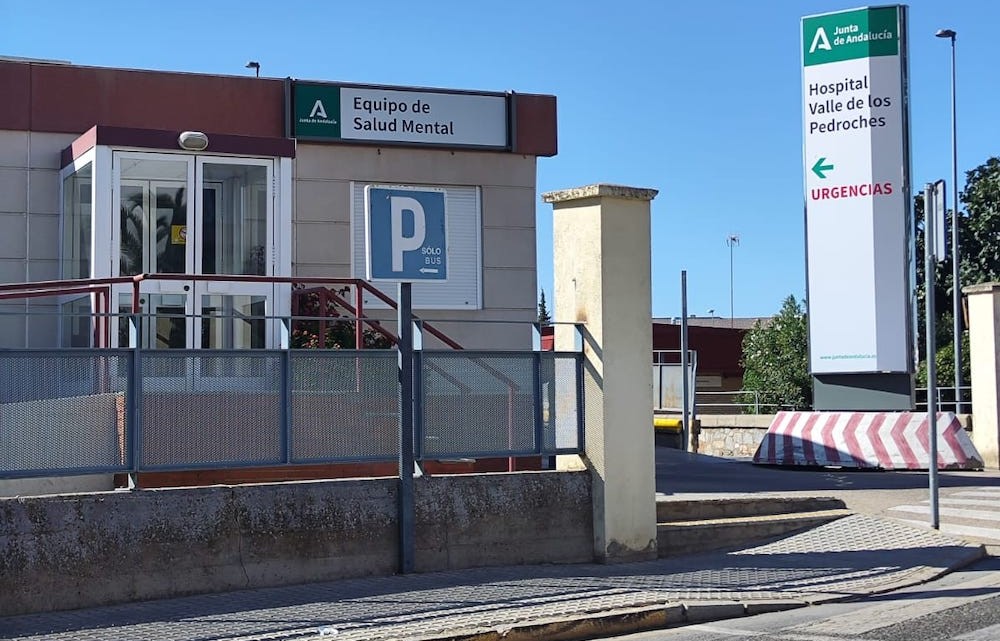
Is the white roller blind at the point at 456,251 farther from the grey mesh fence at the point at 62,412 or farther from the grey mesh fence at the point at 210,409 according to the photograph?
the grey mesh fence at the point at 62,412

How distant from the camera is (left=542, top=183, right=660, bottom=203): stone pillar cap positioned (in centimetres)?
1327

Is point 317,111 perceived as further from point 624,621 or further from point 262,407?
point 624,621

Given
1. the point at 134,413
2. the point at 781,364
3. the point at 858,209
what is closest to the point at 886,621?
the point at 134,413

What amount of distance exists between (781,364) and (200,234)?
3031cm

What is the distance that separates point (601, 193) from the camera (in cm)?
1325

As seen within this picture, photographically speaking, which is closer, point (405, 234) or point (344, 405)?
point (344, 405)

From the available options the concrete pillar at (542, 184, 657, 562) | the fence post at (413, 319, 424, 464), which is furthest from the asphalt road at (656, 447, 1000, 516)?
the fence post at (413, 319, 424, 464)

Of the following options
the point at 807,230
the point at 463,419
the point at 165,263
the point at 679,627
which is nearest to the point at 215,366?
the point at 463,419

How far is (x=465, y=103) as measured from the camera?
22.6m

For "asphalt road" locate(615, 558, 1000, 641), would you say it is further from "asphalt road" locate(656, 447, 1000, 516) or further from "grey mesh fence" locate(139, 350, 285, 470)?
"asphalt road" locate(656, 447, 1000, 516)

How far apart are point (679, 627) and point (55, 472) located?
5.19 m

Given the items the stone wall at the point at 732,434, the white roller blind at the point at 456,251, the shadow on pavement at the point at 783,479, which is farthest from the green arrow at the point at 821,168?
the stone wall at the point at 732,434

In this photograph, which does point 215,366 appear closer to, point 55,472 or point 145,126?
point 55,472

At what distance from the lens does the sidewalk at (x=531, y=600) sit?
9.60 metres
